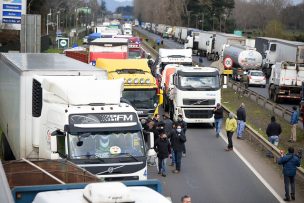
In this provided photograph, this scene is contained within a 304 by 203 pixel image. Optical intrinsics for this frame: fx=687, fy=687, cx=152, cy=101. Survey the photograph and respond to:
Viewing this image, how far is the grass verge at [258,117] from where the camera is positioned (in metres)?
26.7

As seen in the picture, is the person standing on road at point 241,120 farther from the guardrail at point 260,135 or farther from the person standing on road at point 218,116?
the person standing on road at point 218,116

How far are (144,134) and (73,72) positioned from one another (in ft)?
10.3

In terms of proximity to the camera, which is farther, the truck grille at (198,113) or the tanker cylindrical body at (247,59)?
the tanker cylindrical body at (247,59)

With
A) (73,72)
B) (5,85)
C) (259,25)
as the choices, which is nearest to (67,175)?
(73,72)

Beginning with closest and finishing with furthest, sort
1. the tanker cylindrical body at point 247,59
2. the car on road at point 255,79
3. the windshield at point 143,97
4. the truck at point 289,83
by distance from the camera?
the windshield at point 143,97
the truck at point 289,83
the car on road at point 255,79
the tanker cylindrical body at point 247,59

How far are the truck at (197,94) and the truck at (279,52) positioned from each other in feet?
92.1

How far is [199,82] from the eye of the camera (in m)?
29.8

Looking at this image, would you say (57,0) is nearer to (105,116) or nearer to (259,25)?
(259,25)

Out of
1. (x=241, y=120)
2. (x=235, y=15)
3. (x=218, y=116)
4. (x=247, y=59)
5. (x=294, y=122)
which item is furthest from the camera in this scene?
(x=235, y=15)

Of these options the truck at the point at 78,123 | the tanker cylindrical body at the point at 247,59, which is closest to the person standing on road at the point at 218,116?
the truck at the point at 78,123

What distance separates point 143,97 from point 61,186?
17.9 m

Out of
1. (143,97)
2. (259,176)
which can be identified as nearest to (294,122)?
(143,97)

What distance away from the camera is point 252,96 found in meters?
41.2

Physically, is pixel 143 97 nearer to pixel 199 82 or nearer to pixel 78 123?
pixel 199 82
